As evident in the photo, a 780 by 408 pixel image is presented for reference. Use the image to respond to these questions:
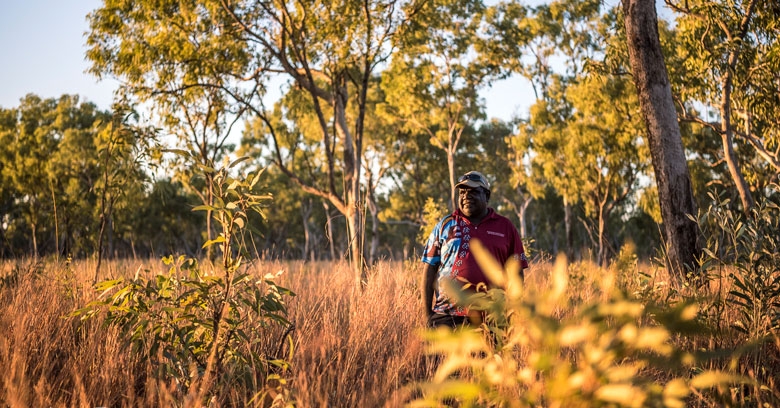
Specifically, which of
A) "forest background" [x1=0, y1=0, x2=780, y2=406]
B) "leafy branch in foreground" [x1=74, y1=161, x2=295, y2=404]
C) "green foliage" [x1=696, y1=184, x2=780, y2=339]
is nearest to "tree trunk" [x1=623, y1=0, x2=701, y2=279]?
"forest background" [x1=0, y1=0, x2=780, y2=406]

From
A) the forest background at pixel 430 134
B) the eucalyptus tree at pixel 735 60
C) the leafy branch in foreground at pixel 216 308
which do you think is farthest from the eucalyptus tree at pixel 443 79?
the leafy branch in foreground at pixel 216 308

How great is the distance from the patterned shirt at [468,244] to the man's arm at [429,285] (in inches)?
2.7

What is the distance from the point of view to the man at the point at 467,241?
370cm

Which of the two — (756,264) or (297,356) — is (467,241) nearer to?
(297,356)

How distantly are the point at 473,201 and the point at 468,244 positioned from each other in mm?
324

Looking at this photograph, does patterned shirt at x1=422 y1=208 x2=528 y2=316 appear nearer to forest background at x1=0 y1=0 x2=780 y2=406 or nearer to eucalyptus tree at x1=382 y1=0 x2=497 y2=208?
forest background at x1=0 y1=0 x2=780 y2=406

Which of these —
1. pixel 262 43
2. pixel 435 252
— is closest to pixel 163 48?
pixel 262 43

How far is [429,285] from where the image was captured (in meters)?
3.98

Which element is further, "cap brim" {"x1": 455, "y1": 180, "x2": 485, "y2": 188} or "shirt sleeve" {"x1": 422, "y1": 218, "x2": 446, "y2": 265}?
"shirt sleeve" {"x1": 422, "y1": 218, "x2": 446, "y2": 265}

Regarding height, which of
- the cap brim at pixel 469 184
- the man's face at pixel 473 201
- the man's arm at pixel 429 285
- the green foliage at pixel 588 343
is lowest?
the man's arm at pixel 429 285

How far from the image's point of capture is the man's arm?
397 centimetres

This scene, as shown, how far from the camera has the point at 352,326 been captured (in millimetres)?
3717

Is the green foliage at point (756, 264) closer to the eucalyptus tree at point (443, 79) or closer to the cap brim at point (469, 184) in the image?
the cap brim at point (469, 184)

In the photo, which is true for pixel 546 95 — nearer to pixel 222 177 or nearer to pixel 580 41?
pixel 580 41
